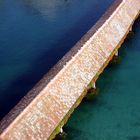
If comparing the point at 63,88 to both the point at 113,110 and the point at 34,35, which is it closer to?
the point at 113,110

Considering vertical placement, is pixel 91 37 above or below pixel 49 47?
above

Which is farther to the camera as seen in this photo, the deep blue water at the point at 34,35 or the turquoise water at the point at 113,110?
the deep blue water at the point at 34,35

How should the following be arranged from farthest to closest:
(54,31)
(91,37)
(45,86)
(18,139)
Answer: (54,31)
(91,37)
(45,86)
(18,139)

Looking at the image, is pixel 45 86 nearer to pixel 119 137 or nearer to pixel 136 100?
pixel 119 137

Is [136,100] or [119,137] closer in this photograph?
[119,137]

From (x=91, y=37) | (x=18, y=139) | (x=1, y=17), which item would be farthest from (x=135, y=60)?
(x=1, y=17)

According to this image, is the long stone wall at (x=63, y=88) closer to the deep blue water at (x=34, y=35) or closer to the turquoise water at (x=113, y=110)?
the turquoise water at (x=113, y=110)

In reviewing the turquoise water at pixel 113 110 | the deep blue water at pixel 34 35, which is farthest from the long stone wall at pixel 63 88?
the deep blue water at pixel 34 35

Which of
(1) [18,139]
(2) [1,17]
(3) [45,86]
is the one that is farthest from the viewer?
(2) [1,17]
